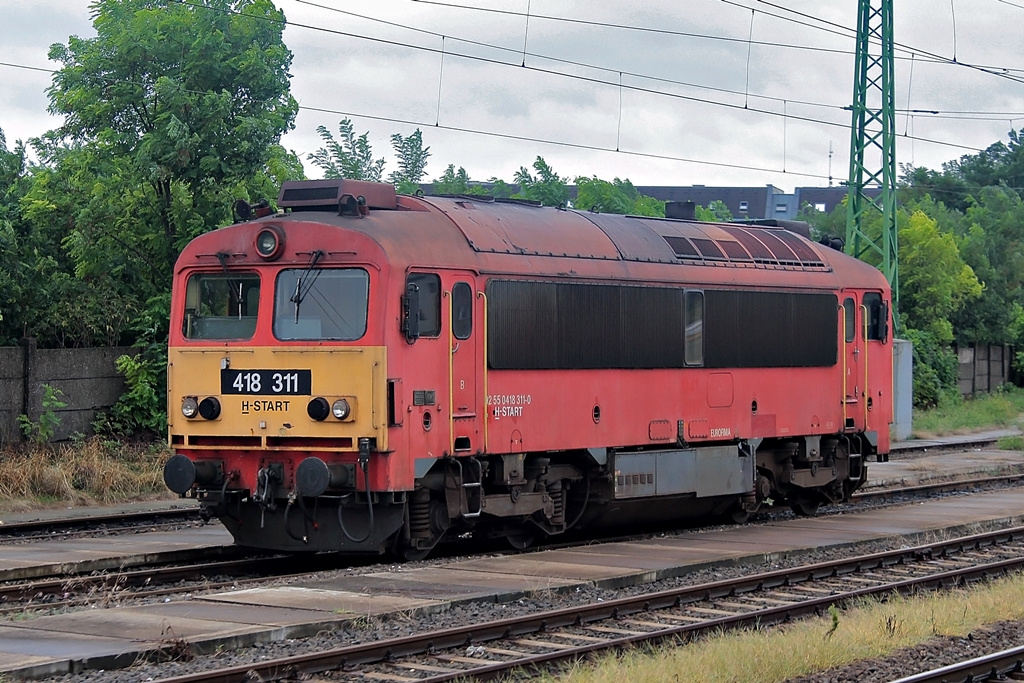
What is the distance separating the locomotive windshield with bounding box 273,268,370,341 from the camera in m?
12.9

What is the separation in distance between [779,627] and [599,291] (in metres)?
4.94

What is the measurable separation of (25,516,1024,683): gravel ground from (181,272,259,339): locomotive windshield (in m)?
2.49

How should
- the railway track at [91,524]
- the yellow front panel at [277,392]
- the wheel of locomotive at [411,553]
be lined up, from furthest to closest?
the railway track at [91,524], the wheel of locomotive at [411,553], the yellow front panel at [277,392]

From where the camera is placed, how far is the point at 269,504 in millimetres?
12953

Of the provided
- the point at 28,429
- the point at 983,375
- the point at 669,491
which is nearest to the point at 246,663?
the point at 669,491

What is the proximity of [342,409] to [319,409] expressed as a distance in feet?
0.72

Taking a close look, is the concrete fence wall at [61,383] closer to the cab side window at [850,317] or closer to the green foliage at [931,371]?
the cab side window at [850,317]

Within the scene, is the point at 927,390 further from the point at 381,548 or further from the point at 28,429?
the point at 381,548

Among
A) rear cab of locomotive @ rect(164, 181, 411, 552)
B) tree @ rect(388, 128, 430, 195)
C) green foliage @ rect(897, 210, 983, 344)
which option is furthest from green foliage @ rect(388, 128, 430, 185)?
rear cab of locomotive @ rect(164, 181, 411, 552)

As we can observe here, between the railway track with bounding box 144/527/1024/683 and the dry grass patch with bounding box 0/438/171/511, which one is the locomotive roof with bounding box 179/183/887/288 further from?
the dry grass patch with bounding box 0/438/171/511

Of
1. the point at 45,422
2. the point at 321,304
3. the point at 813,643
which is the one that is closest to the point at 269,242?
the point at 321,304

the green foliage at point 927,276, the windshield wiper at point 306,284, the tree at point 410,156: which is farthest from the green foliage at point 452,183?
the windshield wiper at point 306,284

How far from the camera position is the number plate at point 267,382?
1291cm

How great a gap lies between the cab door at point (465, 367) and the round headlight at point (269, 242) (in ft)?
5.24
